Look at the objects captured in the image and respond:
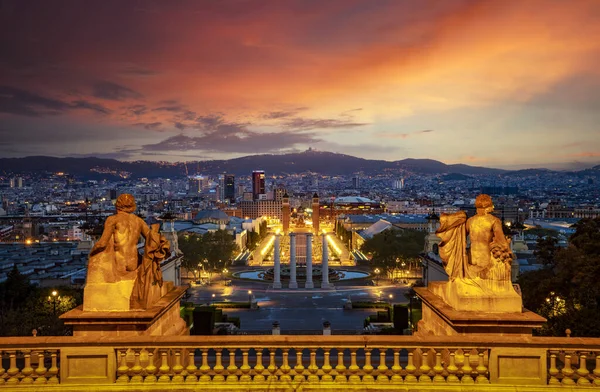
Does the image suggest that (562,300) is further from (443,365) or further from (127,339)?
(127,339)

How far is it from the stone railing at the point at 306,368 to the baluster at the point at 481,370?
1 centimetres

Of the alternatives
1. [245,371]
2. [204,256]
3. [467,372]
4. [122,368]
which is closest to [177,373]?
[122,368]

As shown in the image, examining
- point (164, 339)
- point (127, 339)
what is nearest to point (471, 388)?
point (164, 339)

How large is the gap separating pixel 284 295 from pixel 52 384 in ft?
167

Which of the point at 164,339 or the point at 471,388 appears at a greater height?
the point at 164,339

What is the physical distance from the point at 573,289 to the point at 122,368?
993 inches

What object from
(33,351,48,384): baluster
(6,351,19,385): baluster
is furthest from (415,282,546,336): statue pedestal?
(6,351,19,385): baluster

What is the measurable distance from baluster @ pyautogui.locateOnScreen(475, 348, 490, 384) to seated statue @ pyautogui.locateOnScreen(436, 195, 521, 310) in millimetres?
964

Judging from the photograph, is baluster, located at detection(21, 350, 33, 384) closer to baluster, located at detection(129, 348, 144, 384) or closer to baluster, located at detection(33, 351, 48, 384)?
baluster, located at detection(33, 351, 48, 384)

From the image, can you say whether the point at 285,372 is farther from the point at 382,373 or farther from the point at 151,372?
the point at 151,372

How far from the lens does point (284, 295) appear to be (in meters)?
58.1

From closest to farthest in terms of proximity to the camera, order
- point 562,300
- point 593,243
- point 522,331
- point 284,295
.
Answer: point 522,331
point 562,300
point 593,243
point 284,295

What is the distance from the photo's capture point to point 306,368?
314 inches

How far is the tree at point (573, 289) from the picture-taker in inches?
874
